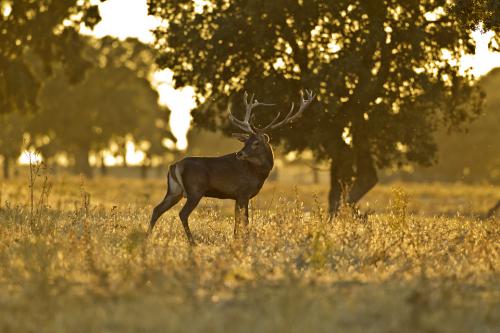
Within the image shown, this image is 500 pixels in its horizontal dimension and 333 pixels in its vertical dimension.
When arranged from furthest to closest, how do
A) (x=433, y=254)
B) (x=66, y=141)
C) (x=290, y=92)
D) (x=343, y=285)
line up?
(x=66, y=141), (x=290, y=92), (x=433, y=254), (x=343, y=285)

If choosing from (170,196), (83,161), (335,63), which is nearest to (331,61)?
(335,63)

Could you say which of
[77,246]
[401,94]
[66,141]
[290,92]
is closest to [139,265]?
[77,246]

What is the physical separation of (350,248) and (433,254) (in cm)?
108

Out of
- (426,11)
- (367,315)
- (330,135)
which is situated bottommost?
(367,315)

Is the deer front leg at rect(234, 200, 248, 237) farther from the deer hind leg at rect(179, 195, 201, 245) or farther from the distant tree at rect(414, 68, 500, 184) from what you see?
the distant tree at rect(414, 68, 500, 184)

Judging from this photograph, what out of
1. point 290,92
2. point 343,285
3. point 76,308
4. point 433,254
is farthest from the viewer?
point 290,92

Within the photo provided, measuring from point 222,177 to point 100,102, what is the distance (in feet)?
162

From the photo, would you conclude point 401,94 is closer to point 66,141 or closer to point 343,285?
point 343,285

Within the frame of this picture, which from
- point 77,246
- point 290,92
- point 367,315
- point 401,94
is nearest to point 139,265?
point 77,246

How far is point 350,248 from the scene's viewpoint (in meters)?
12.1

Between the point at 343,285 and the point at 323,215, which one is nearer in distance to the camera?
the point at 343,285

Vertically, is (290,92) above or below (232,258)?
above

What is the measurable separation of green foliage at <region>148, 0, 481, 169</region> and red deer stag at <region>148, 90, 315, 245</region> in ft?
20.8

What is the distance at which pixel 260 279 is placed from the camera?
31.7 ft
